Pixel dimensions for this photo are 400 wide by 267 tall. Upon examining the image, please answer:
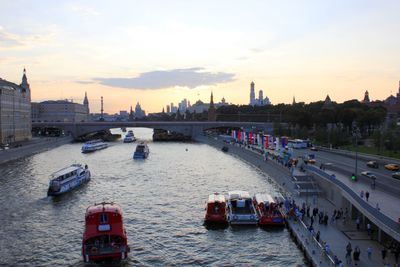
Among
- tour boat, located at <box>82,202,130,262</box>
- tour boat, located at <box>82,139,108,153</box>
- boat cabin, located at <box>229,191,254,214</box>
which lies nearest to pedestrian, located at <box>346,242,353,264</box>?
boat cabin, located at <box>229,191,254,214</box>

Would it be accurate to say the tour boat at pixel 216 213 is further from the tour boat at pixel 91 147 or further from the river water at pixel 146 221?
the tour boat at pixel 91 147

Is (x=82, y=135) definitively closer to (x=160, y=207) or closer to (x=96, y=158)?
(x=96, y=158)

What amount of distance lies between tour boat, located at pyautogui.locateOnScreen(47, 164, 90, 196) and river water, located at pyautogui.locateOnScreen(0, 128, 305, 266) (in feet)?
2.94

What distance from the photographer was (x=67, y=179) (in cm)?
5072

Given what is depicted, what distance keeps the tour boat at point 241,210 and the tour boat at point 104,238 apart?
35.8 feet

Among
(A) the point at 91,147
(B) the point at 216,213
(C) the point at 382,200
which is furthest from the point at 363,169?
(A) the point at 91,147

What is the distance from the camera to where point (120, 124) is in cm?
15000

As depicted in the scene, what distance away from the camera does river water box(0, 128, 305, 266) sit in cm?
2888

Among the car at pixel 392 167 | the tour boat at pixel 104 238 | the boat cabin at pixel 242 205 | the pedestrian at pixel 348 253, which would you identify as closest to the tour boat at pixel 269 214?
the boat cabin at pixel 242 205

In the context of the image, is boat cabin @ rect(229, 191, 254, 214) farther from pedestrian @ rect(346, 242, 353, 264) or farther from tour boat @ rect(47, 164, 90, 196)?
tour boat @ rect(47, 164, 90, 196)

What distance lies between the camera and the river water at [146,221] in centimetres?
2888

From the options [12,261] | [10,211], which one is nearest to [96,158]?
[10,211]

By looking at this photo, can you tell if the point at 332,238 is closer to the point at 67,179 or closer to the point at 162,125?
the point at 67,179

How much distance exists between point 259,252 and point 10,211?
23.9 metres
